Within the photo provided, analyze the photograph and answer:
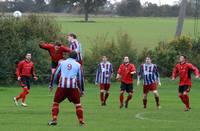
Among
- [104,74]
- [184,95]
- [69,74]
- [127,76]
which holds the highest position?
[69,74]

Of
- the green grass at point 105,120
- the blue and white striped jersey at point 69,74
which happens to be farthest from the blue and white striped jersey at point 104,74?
the blue and white striped jersey at point 69,74

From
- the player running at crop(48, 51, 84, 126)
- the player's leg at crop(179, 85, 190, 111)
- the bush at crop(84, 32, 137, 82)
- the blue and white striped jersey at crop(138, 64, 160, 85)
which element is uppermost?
the player running at crop(48, 51, 84, 126)

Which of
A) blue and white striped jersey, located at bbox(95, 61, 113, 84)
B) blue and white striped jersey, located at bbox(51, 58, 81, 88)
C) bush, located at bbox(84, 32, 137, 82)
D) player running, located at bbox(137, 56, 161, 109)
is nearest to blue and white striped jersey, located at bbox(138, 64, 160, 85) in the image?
player running, located at bbox(137, 56, 161, 109)

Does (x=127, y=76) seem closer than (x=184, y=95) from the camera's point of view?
No

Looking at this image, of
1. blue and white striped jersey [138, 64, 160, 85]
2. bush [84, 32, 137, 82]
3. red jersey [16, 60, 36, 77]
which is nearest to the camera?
blue and white striped jersey [138, 64, 160, 85]

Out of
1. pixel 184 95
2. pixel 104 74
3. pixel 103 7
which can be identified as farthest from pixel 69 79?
pixel 103 7

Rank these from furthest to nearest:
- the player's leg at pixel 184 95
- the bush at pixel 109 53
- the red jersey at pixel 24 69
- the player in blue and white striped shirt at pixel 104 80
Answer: the bush at pixel 109 53, the player in blue and white striped shirt at pixel 104 80, the red jersey at pixel 24 69, the player's leg at pixel 184 95

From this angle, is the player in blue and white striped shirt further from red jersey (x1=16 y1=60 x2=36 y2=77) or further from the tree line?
the tree line

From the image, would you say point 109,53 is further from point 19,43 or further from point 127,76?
point 127,76

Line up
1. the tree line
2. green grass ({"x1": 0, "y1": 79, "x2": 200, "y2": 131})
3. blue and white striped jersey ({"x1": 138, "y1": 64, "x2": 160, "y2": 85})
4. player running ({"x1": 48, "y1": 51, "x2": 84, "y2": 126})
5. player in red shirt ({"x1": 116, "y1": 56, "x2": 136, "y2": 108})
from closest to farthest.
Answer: player running ({"x1": 48, "y1": 51, "x2": 84, "y2": 126}), green grass ({"x1": 0, "y1": 79, "x2": 200, "y2": 131}), blue and white striped jersey ({"x1": 138, "y1": 64, "x2": 160, "y2": 85}), player in red shirt ({"x1": 116, "y1": 56, "x2": 136, "y2": 108}), the tree line

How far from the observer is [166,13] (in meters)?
136

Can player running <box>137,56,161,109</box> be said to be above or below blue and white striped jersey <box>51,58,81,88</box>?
below

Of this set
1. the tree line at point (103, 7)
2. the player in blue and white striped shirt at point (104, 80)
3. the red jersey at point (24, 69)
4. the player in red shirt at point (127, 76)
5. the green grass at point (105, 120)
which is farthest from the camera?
the tree line at point (103, 7)

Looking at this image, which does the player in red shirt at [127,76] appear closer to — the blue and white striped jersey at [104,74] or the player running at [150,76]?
the player running at [150,76]
